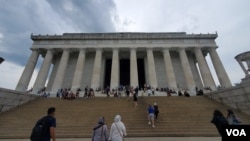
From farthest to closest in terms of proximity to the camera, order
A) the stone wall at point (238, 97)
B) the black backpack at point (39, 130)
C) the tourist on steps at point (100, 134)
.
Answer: the stone wall at point (238, 97) < the tourist on steps at point (100, 134) < the black backpack at point (39, 130)

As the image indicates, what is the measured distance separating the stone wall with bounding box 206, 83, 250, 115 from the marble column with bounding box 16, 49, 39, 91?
94.2 ft

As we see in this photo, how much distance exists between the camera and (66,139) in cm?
806

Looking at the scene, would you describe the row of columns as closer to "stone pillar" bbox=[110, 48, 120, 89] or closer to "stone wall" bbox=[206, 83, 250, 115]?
"stone pillar" bbox=[110, 48, 120, 89]

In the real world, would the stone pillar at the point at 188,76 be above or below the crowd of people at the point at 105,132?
above

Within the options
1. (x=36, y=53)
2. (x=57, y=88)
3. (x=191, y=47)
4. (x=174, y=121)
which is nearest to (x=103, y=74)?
(x=57, y=88)

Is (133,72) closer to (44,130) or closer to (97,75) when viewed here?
(97,75)

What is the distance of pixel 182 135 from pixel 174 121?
6.68 feet

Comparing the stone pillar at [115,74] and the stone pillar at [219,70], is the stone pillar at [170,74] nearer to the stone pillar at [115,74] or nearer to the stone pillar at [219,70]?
the stone pillar at [219,70]

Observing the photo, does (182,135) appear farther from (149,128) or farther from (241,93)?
(241,93)

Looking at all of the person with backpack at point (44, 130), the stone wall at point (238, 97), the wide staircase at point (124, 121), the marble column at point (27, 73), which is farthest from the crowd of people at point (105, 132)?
the marble column at point (27, 73)

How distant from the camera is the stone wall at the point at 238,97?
11484 mm

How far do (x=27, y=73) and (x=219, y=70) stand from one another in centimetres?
3391

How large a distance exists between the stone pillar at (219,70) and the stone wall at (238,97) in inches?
513

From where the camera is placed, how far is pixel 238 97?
40.7ft
